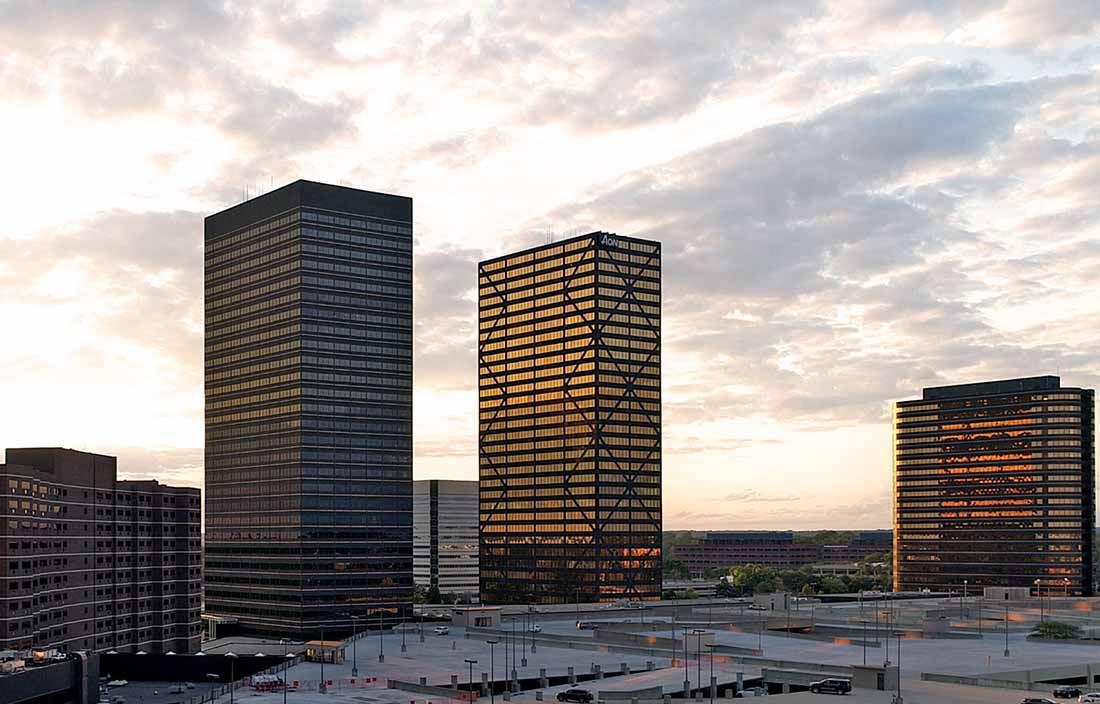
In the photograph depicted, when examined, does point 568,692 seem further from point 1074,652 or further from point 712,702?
point 1074,652

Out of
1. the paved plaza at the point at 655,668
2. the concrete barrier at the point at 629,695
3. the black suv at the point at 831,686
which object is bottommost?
the paved plaza at the point at 655,668

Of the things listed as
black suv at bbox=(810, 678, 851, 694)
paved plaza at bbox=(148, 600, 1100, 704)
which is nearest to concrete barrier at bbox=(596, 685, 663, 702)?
paved plaza at bbox=(148, 600, 1100, 704)

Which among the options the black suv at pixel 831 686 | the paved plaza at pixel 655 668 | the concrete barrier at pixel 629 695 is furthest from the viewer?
the paved plaza at pixel 655 668

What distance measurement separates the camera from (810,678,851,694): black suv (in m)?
125

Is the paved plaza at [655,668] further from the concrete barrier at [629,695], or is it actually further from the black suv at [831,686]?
the black suv at [831,686]

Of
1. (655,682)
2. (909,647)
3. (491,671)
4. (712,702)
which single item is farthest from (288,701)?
(909,647)

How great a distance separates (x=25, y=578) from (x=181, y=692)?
30.5 m

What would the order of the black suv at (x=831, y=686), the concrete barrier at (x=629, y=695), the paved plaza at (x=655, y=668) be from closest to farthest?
the black suv at (x=831, y=686), the concrete barrier at (x=629, y=695), the paved plaza at (x=655, y=668)

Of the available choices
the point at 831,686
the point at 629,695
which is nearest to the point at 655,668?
the point at 629,695

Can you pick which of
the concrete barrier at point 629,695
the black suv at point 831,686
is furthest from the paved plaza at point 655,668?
the black suv at point 831,686

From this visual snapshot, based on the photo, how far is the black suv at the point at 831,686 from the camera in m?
125

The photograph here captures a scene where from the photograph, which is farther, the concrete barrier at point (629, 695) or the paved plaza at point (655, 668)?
the paved plaza at point (655, 668)

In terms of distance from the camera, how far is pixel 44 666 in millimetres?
151750

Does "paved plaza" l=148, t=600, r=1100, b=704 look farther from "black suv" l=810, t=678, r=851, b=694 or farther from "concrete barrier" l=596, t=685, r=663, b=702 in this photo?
"black suv" l=810, t=678, r=851, b=694
